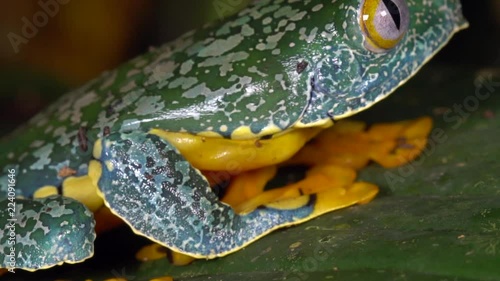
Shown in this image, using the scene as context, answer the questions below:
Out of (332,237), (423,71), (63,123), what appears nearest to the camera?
(332,237)

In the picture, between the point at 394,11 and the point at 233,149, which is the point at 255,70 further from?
the point at 394,11

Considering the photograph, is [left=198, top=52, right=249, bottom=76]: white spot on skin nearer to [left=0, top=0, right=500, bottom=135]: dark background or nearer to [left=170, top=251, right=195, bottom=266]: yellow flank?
[left=170, top=251, right=195, bottom=266]: yellow flank

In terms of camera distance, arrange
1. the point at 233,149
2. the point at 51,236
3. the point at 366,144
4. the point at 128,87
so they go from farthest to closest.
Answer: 1. the point at 366,144
2. the point at 128,87
3. the point at 233,149
4. the point at 51,236

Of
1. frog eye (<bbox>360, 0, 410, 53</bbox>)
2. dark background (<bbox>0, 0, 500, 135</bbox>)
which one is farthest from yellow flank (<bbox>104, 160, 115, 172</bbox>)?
dark background (<bbox>0, 0, 500, 135</bbox>)

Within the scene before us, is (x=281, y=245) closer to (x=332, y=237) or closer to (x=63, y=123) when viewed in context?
(x=332, y=237)

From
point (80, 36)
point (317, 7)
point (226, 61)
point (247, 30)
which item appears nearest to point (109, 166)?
point (226, 61)

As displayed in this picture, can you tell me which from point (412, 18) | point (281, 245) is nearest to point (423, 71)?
point (412, 18)
